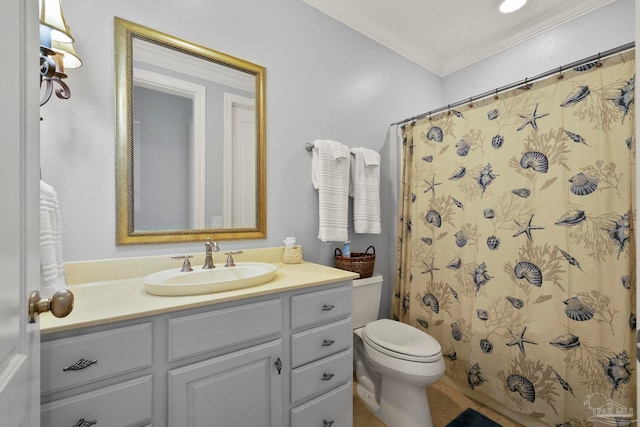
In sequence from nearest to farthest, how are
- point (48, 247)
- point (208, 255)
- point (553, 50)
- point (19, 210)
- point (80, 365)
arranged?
1. point (19, 210)
2. point (80, 365)
3. point (48, 247)
4. point (208, 255)
5. point (553, 50)

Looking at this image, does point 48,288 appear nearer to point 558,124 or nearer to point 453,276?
point 453,276

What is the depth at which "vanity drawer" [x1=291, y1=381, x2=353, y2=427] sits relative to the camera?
3.93 ft

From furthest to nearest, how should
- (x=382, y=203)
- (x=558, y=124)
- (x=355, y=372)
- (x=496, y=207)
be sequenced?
(x=382, y=203)
(x=355, y=372)
(x=496, y=207)
(x=558, y=124)

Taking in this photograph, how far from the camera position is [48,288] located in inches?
35.6

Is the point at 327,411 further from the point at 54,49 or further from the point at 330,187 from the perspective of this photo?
the point at 54,49

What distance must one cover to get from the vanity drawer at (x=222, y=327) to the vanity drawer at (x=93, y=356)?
87mm

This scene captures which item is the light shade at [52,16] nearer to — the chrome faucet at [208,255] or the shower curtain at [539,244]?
the chrome faucet at [208,255]

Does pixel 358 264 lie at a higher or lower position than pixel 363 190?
lower

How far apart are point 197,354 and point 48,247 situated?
591mm

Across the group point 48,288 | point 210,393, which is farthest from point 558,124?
point 48,288

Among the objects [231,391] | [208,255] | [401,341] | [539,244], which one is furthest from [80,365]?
[539,244]

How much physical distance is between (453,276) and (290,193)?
3.89 ft

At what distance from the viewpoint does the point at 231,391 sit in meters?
1.03
